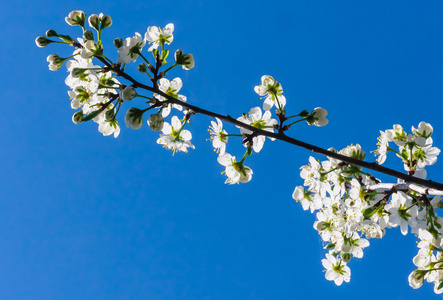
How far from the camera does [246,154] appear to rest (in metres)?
3.08

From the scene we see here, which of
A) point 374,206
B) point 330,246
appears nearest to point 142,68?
point 374,206

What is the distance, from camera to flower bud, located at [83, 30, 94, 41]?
3.06m

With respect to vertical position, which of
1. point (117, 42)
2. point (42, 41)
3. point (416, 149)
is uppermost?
point (42, 41)

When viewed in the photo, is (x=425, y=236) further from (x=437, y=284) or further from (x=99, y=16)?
(x=99, y=16)

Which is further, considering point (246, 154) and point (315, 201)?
point (315, 201)

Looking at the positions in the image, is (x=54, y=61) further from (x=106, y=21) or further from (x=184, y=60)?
(x=184, y=60)

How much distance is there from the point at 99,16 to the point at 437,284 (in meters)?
3.69

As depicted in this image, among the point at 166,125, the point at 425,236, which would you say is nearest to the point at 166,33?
the point at 166,125

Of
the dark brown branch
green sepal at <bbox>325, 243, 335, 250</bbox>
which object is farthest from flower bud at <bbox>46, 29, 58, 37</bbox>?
green sepal at <bbox>325, 243, 335, 250</bbox>

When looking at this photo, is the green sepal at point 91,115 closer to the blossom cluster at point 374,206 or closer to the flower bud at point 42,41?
the flower bud at point 42,41

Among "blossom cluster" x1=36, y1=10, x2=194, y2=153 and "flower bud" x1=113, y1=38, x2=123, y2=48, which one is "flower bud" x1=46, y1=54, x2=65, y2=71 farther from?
"flower bud" x1=113, y1=38, x2=123, y2=48

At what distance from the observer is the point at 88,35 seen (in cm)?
307

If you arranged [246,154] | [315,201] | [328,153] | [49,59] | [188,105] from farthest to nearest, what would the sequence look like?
1. [315,201]
2. [49,59]
3. [246,154]
4. [188,105]
5. [328,153]

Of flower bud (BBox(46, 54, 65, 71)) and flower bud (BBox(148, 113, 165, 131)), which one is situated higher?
flower bud (BBox(46, 54, 65, 71))
